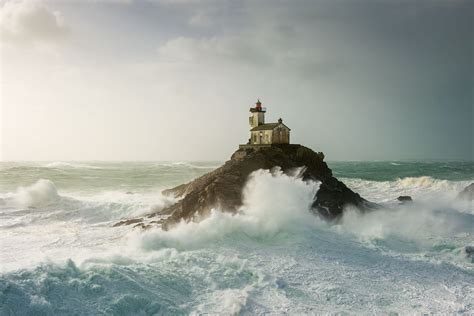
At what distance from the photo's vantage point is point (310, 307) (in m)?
9.63

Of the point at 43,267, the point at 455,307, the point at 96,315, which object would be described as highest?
the point at 43,267

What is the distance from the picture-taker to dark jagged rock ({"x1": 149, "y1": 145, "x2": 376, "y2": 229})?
18753 millimetres

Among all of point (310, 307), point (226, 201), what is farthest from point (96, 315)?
point (226, 201)

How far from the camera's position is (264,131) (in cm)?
2659

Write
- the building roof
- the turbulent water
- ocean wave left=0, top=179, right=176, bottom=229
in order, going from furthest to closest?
the building roof, ocean wave left=0, top=179, right=176, bottom=229, the turbulent water

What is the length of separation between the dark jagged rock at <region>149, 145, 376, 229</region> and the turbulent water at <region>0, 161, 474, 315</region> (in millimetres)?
886

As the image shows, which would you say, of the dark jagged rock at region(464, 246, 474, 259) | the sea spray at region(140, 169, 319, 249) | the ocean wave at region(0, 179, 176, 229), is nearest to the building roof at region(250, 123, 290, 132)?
the sea spray at region(140, 169, 319, 249)

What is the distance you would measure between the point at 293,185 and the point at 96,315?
45.2ft

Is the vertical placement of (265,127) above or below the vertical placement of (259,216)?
above

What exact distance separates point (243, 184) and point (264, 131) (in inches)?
283

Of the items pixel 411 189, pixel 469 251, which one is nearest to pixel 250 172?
pixel 469 251

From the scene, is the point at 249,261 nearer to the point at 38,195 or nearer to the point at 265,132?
the point at 265,132

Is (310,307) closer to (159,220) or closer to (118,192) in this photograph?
(159,220)

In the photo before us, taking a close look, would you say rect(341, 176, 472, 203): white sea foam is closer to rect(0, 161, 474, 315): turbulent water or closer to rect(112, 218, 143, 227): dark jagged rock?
rect(0, 161, 474, 315): turbulent water
